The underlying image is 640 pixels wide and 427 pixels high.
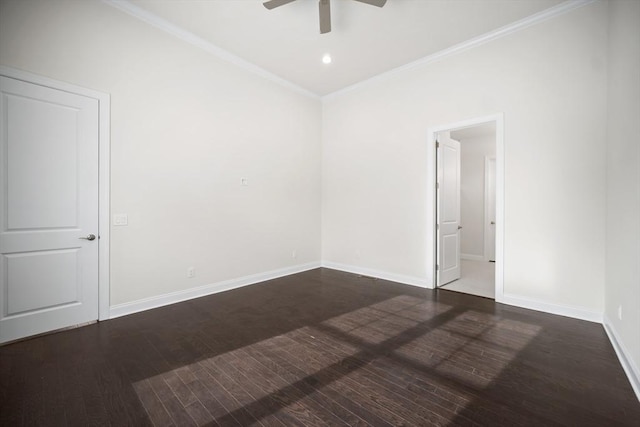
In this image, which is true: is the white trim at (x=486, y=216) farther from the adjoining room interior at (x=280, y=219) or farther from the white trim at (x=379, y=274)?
the white trim at (x=379, y=274)

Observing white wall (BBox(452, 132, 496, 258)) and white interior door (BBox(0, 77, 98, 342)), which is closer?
white interior door (BBox(0, 77, 98, 342))

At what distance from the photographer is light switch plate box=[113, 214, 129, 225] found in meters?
3.20

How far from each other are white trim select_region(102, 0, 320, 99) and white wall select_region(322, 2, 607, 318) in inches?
72.5

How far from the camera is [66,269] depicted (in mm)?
2914

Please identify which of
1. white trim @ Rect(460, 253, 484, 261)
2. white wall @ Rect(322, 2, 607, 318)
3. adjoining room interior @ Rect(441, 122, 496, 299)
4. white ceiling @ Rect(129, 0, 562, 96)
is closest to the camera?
white wall @ Rect(322, 2, 607, 318)

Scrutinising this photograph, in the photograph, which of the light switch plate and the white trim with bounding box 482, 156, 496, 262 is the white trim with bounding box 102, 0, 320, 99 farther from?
the white trim with bounding box 482, 156, 496, 262

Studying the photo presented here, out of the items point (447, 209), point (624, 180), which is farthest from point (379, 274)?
point (624, 180)

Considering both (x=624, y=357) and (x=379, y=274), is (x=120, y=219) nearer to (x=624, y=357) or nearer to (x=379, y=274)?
(x=379, y=274)

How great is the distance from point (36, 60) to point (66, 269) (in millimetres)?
2047

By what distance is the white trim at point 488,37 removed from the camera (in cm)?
316

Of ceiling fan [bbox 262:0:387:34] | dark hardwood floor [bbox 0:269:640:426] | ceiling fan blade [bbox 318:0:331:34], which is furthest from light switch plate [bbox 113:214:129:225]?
ceiling fan blade [bbox 318:0:331:34]

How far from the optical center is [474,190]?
7367mm

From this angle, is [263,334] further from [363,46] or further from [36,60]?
[363,46]

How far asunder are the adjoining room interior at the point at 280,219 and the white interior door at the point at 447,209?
17 cm
